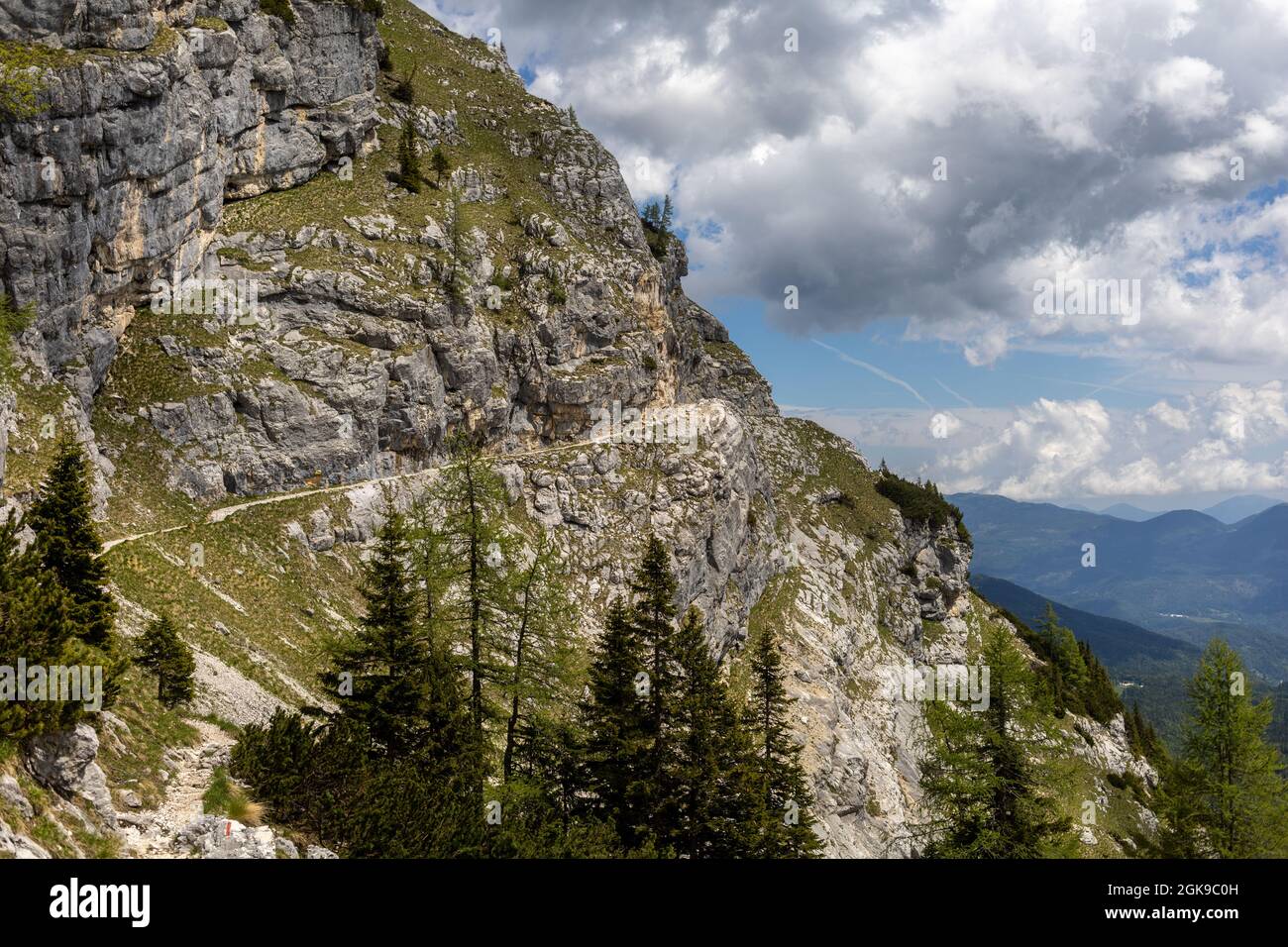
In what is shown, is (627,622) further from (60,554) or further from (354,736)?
(60,554)

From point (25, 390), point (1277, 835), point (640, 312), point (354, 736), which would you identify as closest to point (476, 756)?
point (354, 736)

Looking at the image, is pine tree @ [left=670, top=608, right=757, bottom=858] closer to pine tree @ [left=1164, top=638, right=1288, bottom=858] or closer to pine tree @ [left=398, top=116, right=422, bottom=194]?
pine tree @ [left=1164, top=638, right=1288, bottom=858]

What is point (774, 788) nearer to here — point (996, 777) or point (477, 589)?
point (996, 777)

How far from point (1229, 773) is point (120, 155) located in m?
74.5

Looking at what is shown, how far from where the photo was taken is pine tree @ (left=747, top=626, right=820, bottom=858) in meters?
27.8

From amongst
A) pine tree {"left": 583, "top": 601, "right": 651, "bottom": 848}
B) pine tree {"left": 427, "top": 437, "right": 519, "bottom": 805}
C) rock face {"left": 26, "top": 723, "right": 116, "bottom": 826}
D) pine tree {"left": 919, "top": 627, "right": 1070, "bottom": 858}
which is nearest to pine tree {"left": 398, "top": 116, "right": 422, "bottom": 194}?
pine tree {"left": 427, "top": 437, "right": 519, "bottom": 805}

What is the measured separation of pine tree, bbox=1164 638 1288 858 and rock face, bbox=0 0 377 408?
66412 millimetres

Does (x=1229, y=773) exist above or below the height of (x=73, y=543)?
below

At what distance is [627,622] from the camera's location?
89.5ft

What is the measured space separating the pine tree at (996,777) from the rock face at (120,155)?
53.5 m

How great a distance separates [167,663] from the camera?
22094mm

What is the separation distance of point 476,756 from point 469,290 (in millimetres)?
58453
